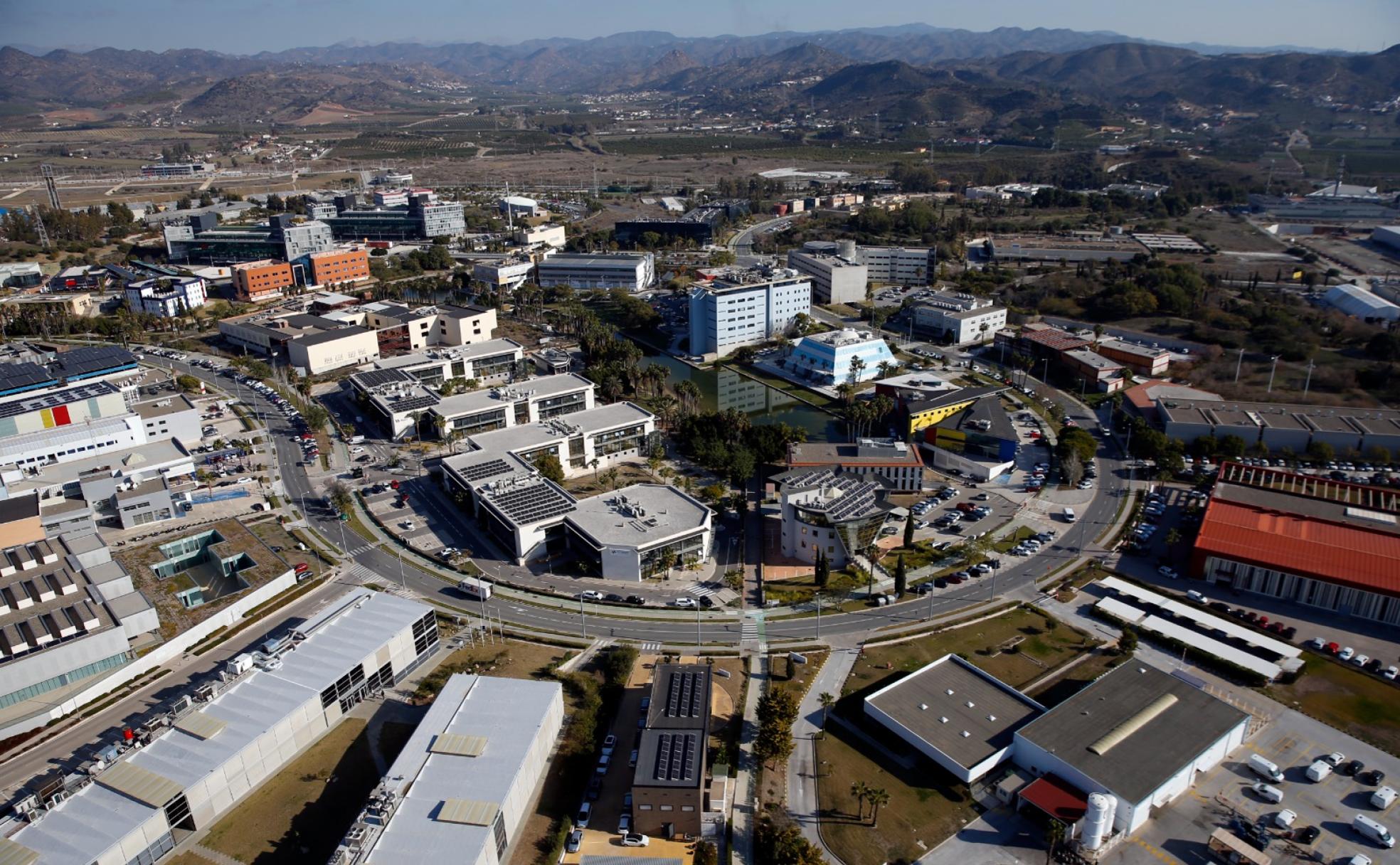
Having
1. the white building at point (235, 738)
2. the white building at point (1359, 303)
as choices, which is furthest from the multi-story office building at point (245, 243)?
the white building at point (1359, 303)

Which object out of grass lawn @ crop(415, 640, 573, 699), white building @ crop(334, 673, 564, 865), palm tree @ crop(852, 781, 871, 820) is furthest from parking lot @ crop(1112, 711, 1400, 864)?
grass lawn @ crop(415, 640, 573, 699)

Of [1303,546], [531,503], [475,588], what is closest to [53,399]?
[531,503]

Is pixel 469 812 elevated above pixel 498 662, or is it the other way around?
pixel 469 812

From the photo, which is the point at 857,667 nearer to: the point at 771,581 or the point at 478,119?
the point at 771,581

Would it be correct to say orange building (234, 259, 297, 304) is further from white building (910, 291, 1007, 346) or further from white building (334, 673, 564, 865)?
white building (334, 673, 564, 865)

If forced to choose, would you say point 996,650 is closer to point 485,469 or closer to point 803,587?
point 803,587

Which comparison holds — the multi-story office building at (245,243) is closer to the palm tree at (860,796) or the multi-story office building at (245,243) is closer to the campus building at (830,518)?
the campus building at (830,518)
